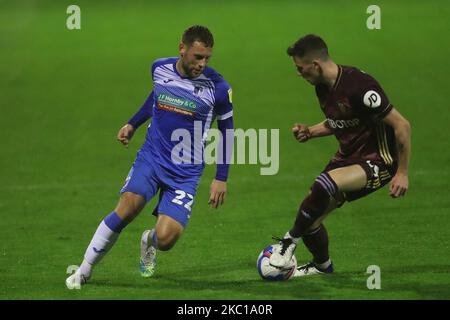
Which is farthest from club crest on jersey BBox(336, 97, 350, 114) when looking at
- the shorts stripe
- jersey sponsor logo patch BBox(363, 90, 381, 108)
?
the shorts stripe

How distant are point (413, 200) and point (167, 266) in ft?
17.1

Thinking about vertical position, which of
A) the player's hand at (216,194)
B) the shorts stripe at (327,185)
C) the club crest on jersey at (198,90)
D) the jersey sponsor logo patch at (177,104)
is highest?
the club crest on jersey at (198,90)

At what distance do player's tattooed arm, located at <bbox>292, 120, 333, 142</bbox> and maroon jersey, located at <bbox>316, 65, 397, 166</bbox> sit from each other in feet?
0.88

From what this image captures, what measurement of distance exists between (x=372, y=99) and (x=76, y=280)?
341cm

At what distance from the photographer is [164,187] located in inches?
418

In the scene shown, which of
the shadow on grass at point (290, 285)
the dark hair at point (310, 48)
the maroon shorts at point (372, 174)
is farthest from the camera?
the maroon shorts at point (372, 174)

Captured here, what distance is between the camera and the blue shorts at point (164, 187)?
10375mm

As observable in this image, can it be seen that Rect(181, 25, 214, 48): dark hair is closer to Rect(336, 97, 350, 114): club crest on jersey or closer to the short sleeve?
the short sleeve

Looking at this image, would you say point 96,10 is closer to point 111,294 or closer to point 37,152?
point 37,152

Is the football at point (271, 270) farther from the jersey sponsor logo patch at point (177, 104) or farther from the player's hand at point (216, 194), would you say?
the jersey sponsor logo patch at point (177, 104)

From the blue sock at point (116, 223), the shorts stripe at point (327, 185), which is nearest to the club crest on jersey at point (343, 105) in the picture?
the shorts stripe at point (327, 185)

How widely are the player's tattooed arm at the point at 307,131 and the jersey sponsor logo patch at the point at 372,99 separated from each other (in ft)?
3.00

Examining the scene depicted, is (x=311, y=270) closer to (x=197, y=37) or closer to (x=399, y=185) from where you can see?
(x=399, y=185)

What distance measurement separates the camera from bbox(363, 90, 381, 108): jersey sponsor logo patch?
998cm
